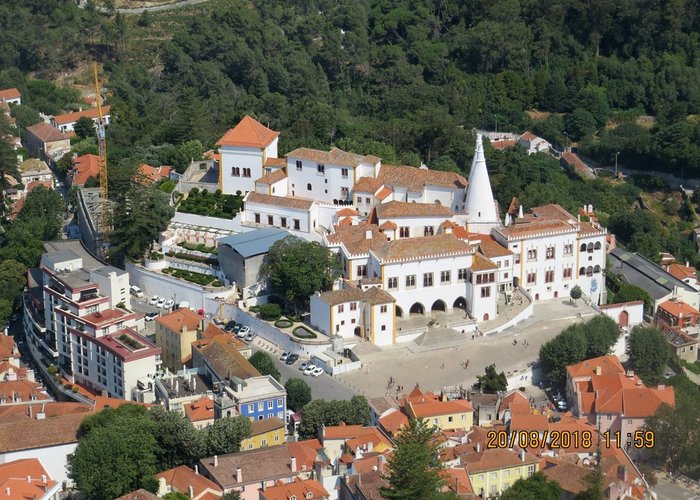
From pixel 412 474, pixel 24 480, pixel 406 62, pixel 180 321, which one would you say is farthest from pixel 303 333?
pixel 406 62

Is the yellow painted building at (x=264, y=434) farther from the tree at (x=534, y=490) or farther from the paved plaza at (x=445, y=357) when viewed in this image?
the tree at (x=534, y=490)

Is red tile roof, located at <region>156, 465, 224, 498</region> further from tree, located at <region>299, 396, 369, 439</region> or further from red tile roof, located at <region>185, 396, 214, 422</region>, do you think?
tree, located at <region>299, 396, 369, 439</region>

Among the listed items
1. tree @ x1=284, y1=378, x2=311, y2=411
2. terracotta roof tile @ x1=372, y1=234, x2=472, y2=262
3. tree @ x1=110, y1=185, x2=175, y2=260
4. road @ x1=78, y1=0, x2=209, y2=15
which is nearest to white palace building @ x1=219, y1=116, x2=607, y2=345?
terracotta roof tile @ x1=372, y1=234, x2=472, y2=262

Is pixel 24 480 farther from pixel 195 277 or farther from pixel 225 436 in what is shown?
pixel 195 277

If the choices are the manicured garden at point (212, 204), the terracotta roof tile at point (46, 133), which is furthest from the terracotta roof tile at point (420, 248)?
the terracotta roof tile at point (46, 133)

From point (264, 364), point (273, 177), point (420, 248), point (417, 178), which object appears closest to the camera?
point (264, 364)
